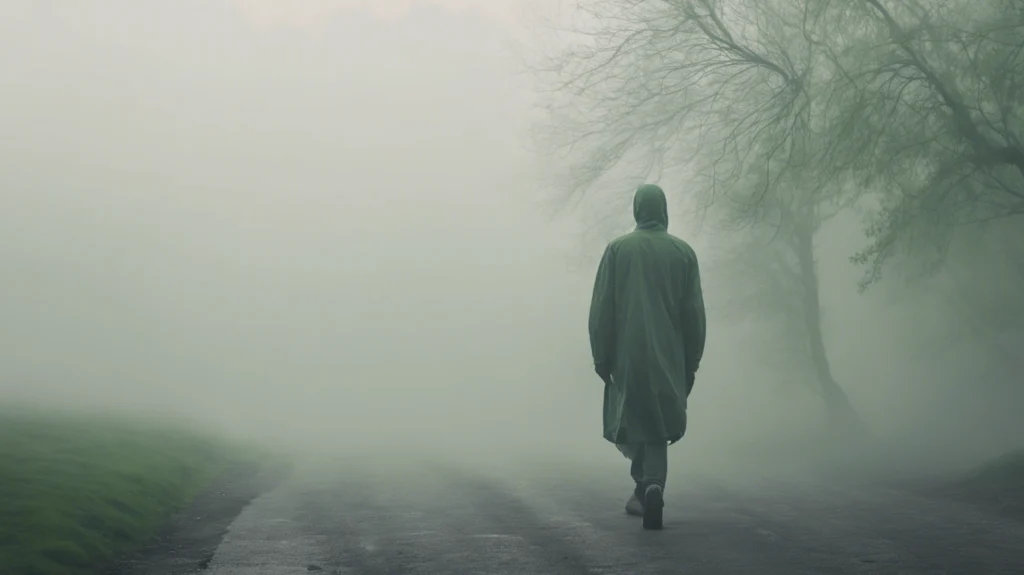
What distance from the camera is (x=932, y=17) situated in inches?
612

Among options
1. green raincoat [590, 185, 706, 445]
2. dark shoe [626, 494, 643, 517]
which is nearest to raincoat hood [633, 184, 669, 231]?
green raincoat [590, 185, 706, 445]

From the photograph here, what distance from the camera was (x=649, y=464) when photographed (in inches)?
352

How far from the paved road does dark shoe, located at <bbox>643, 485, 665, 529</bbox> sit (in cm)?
11

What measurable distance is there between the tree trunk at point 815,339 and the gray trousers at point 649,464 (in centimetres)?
1984

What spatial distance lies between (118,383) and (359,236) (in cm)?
6572

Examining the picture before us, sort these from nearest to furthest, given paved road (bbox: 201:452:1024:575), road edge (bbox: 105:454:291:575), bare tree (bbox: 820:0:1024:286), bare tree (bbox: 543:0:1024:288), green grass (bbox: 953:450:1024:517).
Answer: paved road (bbox: 201:452:1024:575)
road edge (bbox: 105:454:291:575)
green grass (bbox: 953:450:1024:517)
bare tree (bbox: 820:0:1024:286)
bare tree (bbox: 543:0:1024:288)

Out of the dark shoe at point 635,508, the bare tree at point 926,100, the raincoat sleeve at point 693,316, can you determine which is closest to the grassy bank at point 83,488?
the dark shoe at point 635,508

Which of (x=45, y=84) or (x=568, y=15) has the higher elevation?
(x=45, y=84)

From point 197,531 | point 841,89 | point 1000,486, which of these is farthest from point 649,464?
point 841,89

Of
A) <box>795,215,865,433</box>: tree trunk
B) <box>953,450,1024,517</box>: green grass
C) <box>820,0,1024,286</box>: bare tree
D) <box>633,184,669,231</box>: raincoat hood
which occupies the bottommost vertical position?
<box>953,450,1024,517</box>: green grass

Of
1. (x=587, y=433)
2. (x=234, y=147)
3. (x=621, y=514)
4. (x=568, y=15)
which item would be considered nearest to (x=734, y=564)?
(x=621, y=514)

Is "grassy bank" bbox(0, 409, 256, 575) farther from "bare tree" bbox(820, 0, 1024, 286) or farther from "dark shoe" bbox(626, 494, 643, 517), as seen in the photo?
"bare tree" bbox(820, 0, 1024, 286)

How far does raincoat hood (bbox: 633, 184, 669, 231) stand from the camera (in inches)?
375

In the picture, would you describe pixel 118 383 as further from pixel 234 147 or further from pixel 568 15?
pixel 234 147
